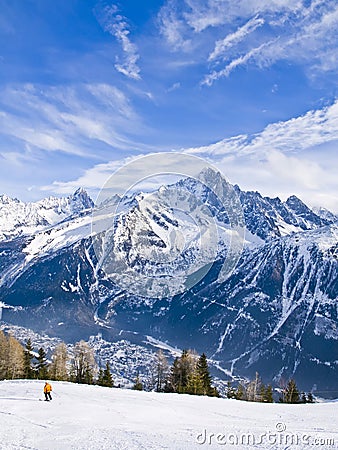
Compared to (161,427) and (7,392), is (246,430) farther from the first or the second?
(7,392)

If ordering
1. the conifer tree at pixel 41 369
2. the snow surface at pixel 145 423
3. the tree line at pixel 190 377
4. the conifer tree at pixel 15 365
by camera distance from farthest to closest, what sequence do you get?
the conifer tree at pixel 15 365
the conifer tree at pixel 41 369
the tree line at pixel 190 377
the snow surface at pixel 145 423

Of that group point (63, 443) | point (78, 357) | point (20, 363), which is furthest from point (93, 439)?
point (78, 357)

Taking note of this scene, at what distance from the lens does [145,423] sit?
3017 cm

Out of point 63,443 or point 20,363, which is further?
point 20,363

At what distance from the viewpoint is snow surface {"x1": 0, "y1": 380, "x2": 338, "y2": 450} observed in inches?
931

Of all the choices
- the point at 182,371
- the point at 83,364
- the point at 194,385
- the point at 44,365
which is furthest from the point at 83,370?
the point at 194,385

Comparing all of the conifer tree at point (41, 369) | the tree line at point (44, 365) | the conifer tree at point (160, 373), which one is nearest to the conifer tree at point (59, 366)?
the tree line at point (44, 365)

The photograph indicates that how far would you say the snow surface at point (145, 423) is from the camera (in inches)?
931

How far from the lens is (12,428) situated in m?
27.0

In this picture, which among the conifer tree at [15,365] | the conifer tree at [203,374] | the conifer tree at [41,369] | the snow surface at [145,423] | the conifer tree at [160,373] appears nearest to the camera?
the snow surface at [145,423]

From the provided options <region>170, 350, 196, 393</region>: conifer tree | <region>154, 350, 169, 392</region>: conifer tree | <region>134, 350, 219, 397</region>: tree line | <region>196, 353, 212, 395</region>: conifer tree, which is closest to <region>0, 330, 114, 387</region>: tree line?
<region>154, 350, 169, 392</region>: conifer tree

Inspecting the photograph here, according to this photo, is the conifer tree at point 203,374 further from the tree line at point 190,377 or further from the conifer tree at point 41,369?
the conifer tree at point 41,369

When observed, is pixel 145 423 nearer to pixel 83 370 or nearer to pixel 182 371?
pixel 182 371

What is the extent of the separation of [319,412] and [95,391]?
73.7 ft
